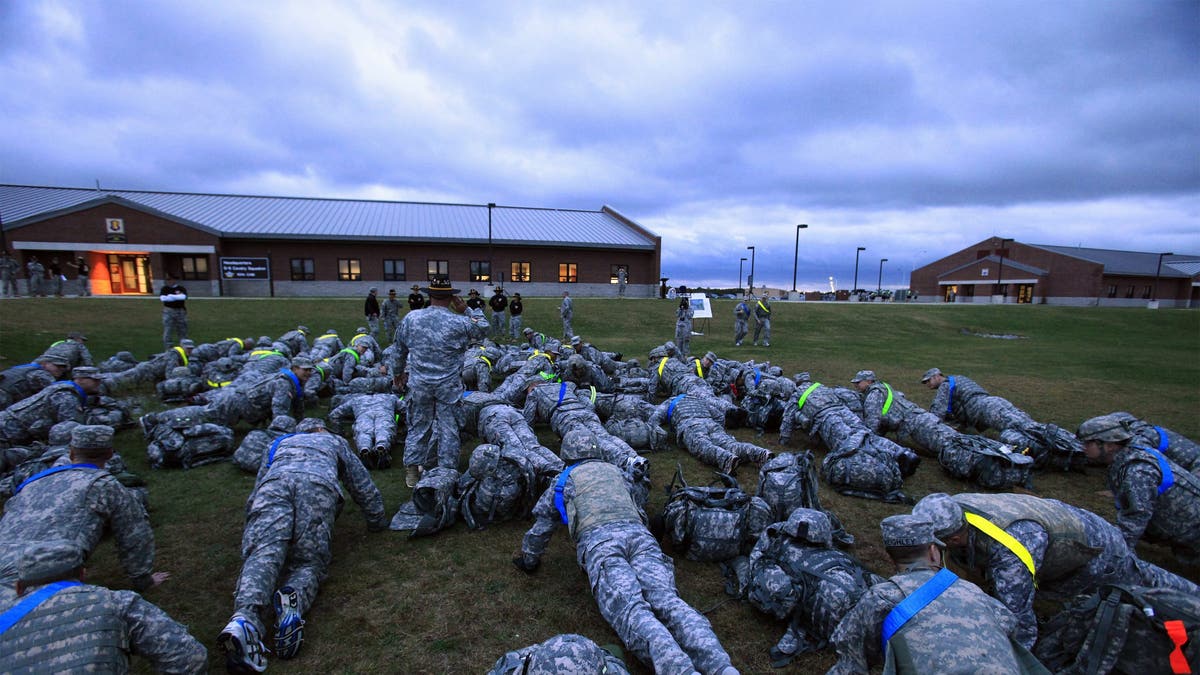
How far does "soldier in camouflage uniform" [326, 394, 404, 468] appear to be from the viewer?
7.72m

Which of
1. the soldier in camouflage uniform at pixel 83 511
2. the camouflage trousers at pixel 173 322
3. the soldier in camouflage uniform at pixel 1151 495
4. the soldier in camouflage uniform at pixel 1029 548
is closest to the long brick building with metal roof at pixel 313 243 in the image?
the camouflage trousers at pixel 173 322

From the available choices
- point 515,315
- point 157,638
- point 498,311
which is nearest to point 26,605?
point 157,638

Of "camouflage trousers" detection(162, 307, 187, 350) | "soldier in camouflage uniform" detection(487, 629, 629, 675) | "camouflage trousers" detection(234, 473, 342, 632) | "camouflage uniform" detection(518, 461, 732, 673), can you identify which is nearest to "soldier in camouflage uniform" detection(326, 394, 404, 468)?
"camouflage trousers" detection(234, 473, 342, 632)

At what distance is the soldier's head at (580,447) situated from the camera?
221 inches

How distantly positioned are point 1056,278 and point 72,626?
250 feet

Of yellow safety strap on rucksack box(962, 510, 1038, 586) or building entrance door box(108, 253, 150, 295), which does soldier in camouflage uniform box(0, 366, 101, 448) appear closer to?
yellow safety strap on rucksack box(962, 510, 1038, 586)

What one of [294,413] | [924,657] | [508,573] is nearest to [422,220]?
[294,413]

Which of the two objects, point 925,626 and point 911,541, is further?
point 911,541

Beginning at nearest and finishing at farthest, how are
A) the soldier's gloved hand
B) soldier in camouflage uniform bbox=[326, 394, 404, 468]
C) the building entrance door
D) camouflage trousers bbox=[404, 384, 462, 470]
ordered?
the soldier's gloved hand < camouflage trousers bbox=[404, 384, 462, 470] < soldier in camouflage uniform bbox=[326, 394, 404, 468] < the building entrance door

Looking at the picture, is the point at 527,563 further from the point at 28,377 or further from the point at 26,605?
the point at 28,377

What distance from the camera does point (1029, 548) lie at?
11.9 ft

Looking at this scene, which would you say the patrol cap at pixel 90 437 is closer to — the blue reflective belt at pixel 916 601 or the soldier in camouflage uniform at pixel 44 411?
the soldier in camouflage uniform at pixel 44 411

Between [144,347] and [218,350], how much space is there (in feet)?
21.2

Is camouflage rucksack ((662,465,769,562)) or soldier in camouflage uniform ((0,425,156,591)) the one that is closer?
soldier in camouflage uniform ((0,425,156,591))
